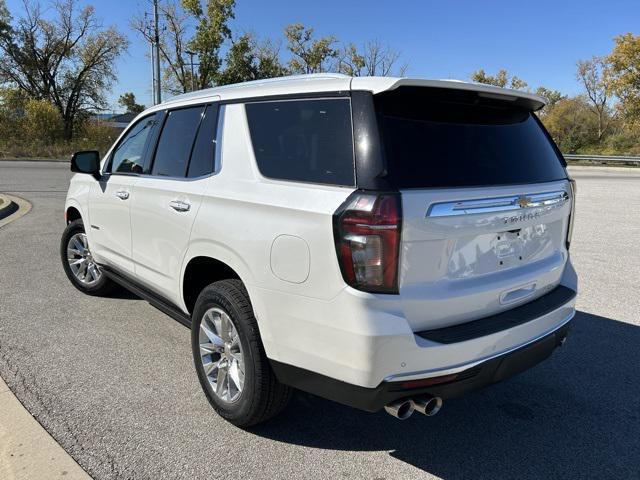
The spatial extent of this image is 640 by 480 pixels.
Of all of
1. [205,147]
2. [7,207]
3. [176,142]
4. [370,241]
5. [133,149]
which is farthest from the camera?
[7,207]

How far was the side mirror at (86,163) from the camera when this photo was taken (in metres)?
4.48

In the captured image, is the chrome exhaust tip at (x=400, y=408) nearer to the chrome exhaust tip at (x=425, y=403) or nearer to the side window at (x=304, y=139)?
the chrome exhaust tip at (x=425, y=403)

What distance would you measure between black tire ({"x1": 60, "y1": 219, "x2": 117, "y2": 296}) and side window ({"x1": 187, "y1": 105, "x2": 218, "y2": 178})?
2.14 metres

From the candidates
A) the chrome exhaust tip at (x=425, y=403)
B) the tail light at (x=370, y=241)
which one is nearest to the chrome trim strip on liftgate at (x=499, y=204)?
the tail light at (x=370, y=241)

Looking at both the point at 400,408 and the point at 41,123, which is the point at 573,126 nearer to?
the point at 41,123

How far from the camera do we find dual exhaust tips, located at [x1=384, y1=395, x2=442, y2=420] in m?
2.29

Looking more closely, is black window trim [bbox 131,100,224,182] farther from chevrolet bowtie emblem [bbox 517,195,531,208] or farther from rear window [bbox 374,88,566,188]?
chevrolet bowtie emblem [bbox 517,195,531,208]

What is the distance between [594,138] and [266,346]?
50.4 m

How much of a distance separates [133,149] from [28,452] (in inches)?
95.5

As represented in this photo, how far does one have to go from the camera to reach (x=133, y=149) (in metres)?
4.21

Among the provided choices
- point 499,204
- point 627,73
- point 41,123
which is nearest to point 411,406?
point 499,204

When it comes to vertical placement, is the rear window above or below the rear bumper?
above

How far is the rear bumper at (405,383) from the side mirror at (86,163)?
2909mm

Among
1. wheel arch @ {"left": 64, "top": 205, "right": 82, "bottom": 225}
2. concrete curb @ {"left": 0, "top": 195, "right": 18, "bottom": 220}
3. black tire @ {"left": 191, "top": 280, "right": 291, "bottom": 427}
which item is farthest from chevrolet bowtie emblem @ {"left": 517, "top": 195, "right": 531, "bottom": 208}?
concrete curb @ {"left": 0, "top": 195, "right": 18, "bottom": 220}
